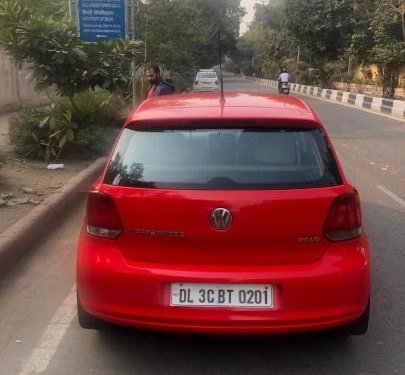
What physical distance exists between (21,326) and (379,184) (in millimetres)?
6399

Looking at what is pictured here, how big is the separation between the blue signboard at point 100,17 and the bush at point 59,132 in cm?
399

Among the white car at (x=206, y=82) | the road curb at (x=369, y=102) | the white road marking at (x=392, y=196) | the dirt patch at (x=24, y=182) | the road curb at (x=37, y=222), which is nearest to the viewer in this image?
the road curb at (x=37, y=222)

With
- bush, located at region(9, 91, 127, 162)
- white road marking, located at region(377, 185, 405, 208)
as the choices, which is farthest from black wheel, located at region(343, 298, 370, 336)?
bush, located at region(9, 91, 127, 162)

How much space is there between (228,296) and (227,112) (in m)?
1.14

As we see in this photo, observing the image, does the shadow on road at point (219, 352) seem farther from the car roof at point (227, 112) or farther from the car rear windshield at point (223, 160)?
the car roof at point (227, 112)

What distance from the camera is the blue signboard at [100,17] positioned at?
15086 millimetres

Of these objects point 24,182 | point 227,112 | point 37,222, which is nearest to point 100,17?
point 24,182

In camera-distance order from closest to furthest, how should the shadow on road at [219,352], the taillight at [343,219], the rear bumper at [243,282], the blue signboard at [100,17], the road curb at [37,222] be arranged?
1. the rear bumper at [243,282]
2. the taillight at [343,219]
3. the shadow on road at [219,352]
4. the road curb at [37,222]
5. the blue signboard at [100,17]

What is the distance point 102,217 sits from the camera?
3590mm

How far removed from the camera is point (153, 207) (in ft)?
11.3

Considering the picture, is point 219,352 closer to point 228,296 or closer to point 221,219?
point 228,296

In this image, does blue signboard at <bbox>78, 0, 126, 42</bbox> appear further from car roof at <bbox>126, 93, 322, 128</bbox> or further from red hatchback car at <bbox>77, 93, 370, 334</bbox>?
red hatchback car at <bbox>77, 93, 370, 334</bbox>

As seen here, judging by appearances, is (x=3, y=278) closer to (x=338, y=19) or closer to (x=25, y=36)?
(x=25, y=36)

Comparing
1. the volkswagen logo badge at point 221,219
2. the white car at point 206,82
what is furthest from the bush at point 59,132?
the white car at point 206,82
